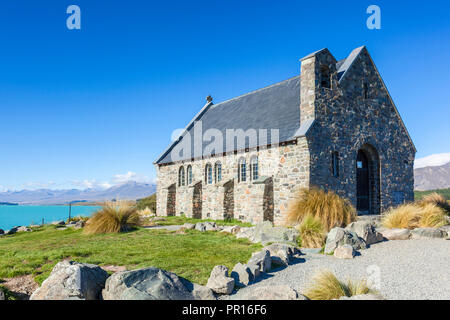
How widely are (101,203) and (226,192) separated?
7149 millimetres

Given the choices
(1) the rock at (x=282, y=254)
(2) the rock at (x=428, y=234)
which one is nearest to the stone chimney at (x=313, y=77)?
(2) the rock at (x=428, y=234)

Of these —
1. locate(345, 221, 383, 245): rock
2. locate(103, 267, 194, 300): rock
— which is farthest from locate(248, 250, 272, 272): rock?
locate(345, 221, 383, 245): rock

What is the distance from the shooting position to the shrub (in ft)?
30.3

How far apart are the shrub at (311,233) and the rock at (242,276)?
3578mm

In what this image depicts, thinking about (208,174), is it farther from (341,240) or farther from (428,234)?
(428,234)

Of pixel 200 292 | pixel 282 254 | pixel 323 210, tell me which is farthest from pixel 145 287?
pixel 323 210

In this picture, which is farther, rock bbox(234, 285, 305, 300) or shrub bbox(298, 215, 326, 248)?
shrub bbox(298, 215, 326, 248)

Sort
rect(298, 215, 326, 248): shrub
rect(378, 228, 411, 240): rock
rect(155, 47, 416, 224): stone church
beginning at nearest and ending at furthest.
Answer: rect(298, 215, 326, 248): shrub, rect(378, 228, 411, 240): rock, rect(155, 47, 416, 224): stone church

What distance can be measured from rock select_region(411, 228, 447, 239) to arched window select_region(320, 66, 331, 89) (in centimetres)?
875

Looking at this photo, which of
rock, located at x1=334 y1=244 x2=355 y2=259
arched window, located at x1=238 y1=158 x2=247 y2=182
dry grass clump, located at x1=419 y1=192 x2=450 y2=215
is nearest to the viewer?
rock, located at x1=334 y1=244 x2=355 y2=259

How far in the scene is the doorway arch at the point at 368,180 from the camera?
57.9ft

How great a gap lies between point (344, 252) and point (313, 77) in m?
9.85

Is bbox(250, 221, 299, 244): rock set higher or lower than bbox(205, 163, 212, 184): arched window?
lower

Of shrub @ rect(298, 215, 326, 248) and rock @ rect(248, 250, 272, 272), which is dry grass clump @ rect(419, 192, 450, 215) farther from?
rock @ rect(248, 250, 272, 272)
